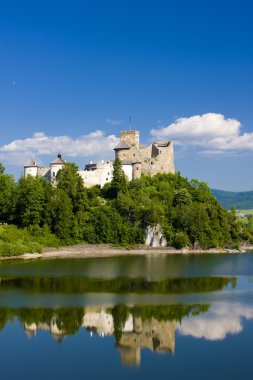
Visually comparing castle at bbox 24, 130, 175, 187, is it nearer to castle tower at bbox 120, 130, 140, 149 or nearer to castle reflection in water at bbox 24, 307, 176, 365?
castle tower at bbox 120, 130, 140, 149

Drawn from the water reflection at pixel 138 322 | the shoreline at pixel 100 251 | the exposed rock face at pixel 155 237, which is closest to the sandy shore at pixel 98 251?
the shoreline at pixel 100 251

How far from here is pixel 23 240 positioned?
182 feet

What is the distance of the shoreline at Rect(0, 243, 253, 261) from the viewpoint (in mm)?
54341

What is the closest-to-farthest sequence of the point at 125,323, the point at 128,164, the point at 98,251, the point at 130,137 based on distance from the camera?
the point at 125,323 → the point at 98,251 → the point at 128,164 → the point at 130,137

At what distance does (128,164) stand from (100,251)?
11.8 meters

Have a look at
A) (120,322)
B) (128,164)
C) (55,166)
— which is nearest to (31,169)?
(55,166)

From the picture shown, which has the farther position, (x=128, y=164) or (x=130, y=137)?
(x=130, y=137)

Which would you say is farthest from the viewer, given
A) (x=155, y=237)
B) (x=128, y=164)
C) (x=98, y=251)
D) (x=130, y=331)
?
(x=128, y=164)

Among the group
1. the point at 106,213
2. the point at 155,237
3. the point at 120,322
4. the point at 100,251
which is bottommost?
the point at 120,322

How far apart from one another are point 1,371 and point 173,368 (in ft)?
20.8

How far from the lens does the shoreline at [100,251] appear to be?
5434 cm

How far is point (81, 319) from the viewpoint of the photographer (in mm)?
27469

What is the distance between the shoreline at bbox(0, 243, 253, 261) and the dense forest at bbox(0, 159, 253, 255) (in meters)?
0.81

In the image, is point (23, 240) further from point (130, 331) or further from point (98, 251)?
point (130, 331)
